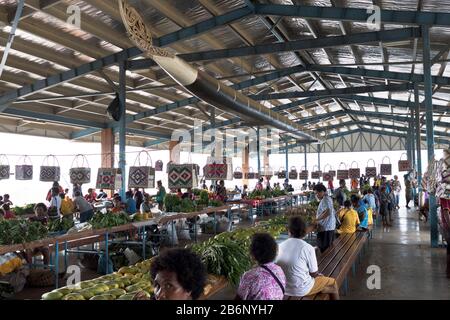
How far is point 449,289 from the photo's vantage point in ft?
21.1

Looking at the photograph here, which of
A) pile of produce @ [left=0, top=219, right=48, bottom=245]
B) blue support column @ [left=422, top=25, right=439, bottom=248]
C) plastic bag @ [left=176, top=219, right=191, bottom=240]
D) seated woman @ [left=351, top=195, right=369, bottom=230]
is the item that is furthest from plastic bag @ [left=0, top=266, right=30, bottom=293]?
blue support column @ [left=422, top=25, right=439, bottom=248]

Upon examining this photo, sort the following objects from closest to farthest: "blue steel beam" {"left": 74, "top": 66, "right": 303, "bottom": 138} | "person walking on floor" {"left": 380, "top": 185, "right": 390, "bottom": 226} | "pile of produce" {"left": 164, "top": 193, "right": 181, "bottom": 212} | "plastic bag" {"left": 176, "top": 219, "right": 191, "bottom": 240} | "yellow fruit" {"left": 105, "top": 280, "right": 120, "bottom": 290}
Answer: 1. "yellow fruit" {"left": 105, "top": 280, "right": 120, "bottom": 290}
2. "pile of produce" {"left": 164, "top": 193, "right": 181, "bottom": 212}
3. "plastic bag" {"left": 176, "top": 219, "right": 191, "bottom": 240}
4. "person walking on floor" {"left": 380, "top": 185, "right": 390, "bottom": 226}
5. "blue steel beam" {"left": 74, "top": 66, "right": 303, "bottom": 138}

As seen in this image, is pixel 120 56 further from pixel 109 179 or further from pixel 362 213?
pixel 362 213

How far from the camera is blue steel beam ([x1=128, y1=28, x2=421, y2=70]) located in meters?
9.82

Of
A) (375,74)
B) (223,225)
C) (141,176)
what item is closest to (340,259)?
(141,176)

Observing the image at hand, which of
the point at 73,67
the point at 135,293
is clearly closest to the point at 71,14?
the point at 73,67

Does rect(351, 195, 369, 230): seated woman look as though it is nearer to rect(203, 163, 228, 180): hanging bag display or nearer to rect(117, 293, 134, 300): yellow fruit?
rect(203, 163, 228, 180): hanging bag display

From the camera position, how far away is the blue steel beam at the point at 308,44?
9820mm

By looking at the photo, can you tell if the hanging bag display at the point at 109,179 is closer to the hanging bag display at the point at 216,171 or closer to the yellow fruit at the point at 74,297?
the hanging bag display at the point at 216,171

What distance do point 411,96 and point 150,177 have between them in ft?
44.1

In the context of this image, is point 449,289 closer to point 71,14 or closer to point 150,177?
Answer: point 150,177

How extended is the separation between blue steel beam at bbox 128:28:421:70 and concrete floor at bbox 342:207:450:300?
4.83m

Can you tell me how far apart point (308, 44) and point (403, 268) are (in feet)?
18.4

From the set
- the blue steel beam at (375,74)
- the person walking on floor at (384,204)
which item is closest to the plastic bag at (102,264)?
the blue steel beam at (375,74)
